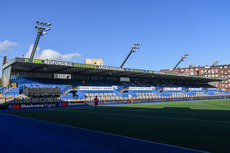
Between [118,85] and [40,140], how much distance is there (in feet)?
160

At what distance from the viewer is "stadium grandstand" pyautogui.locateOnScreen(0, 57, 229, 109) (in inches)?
1468

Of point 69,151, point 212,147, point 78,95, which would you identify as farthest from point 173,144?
point 78,95

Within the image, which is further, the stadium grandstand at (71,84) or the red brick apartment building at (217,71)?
the red brick apartment building at (217,71)

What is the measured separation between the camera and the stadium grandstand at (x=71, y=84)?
37.3 m

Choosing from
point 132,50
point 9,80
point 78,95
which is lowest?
point 78,95

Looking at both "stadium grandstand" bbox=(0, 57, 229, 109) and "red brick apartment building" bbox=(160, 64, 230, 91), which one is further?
"red brick apartment building" bbox=(160, 64, 230, 91)

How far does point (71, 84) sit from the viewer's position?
48.1 meters

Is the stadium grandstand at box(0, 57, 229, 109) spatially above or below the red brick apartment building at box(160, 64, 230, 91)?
below

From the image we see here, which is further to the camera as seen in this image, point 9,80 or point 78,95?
point 78,95

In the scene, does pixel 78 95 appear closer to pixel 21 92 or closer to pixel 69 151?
pixel 21 92

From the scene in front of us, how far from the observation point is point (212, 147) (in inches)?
277

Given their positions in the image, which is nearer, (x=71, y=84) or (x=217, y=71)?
(x=71, y=84)

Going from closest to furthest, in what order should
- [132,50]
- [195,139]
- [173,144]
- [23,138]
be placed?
[173,144], [195,139], [23,138], [132,50]

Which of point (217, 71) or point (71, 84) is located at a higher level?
point (217, 71)
